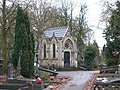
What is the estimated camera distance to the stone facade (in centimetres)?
4819

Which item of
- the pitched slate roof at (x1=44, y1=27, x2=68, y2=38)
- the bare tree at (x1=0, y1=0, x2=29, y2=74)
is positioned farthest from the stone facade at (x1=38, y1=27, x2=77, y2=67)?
the bare tree at (x1=0, y1=0, x2=29, y2=74)

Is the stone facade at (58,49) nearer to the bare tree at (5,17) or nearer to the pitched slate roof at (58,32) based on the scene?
the pitched slate roof at (58,32)

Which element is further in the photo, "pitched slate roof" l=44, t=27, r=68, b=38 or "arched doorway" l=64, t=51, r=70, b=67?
"arched doorway" l=64, t=51, r=70, b=67

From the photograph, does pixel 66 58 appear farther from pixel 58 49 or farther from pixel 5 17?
pixel 5 17

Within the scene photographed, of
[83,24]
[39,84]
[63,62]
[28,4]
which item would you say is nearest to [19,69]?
[39,84]

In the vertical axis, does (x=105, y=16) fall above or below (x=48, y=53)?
above

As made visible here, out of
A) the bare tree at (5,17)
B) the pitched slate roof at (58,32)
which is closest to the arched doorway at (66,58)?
the pitched slate roof at (58,32)

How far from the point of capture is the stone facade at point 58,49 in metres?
48.2

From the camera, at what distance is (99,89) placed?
16.6 meters

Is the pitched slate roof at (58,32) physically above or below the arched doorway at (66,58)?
above

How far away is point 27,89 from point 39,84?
107cm

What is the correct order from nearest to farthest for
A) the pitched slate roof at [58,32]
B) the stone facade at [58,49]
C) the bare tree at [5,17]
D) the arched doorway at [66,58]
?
the bare tree at [5,17], the stone facade at [58,49], the pitched slate roof at [58,32], the arched doorway at [66,58]

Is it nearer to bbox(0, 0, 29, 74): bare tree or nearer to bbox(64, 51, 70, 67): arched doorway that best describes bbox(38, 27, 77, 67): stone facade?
bbox(64, 51, 70, 67): arched doorway

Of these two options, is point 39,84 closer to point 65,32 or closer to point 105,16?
point 105,16
